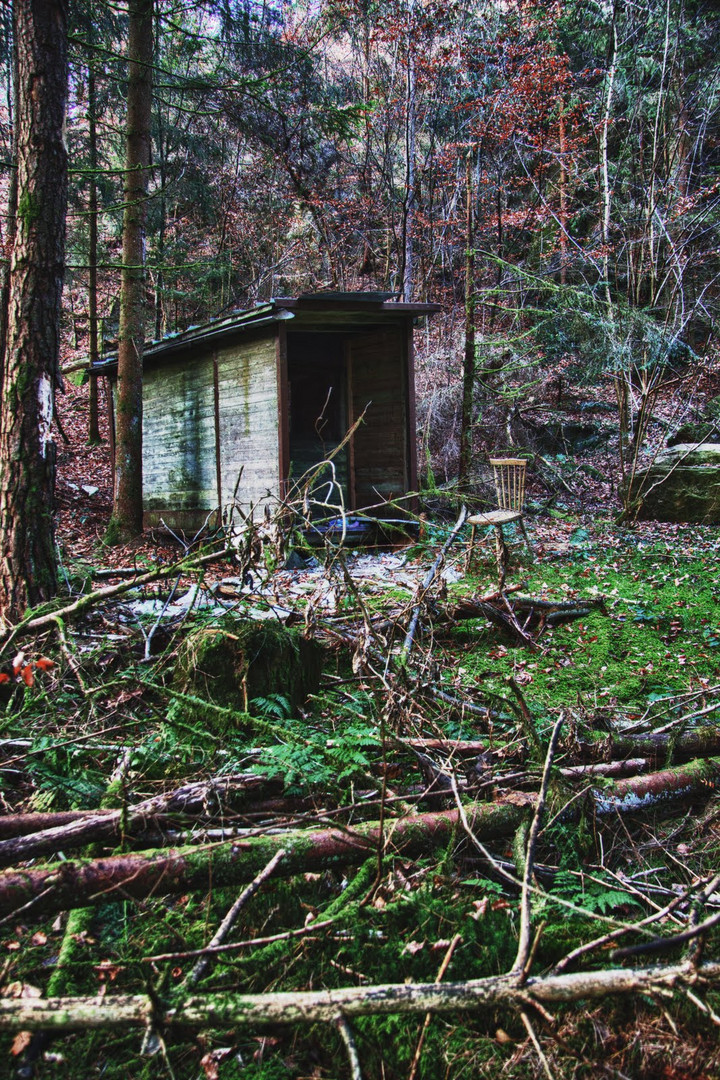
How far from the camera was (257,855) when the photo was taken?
2113 mm

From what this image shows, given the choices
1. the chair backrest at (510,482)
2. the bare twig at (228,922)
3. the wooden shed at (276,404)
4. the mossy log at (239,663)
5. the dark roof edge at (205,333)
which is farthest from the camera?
the wooden shed at (276,404)

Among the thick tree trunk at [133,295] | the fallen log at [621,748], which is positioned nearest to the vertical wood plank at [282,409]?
the thick tree trunk at [133,295]

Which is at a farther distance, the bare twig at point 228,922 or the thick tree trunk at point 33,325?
the thick tree trunk at point 33,325

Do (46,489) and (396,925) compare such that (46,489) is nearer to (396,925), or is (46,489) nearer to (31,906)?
(31,906)

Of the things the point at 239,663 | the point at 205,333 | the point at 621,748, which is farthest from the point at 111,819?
the point at 205,333

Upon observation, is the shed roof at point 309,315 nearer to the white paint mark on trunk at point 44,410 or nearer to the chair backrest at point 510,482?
the chair backrest at point 510,482

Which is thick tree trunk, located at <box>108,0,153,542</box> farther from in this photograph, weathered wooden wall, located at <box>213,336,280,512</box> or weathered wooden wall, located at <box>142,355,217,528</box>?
weathered wooden wall, located at <box>213,336,280,512</box>

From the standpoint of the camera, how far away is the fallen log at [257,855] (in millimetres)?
1928

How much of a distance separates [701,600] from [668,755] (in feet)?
13.4

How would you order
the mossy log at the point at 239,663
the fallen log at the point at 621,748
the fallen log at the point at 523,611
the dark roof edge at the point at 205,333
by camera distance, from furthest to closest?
the dark roof edge at the point at 205,333 → the fallen log at the point at 523,611 → the mossy log at the point at 239,663 → the fallen log at the point at 621,748

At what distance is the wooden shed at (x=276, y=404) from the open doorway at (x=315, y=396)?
0.02 meters

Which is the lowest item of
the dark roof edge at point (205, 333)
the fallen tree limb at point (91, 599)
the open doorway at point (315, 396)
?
the fallen tree limb at point (91, 599)

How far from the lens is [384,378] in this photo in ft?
34.7

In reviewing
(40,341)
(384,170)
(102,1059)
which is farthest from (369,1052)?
(384,170)
